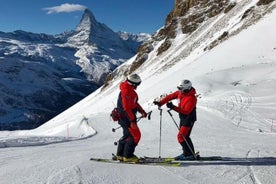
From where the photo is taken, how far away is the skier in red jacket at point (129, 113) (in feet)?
36.0

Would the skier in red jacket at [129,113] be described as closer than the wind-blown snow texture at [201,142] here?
No

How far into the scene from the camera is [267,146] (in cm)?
1473

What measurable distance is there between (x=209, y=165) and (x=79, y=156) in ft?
12.0

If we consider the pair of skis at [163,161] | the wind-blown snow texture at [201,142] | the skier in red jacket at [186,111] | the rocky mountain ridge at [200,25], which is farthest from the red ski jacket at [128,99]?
the rocky mountain ridge at [200,25]

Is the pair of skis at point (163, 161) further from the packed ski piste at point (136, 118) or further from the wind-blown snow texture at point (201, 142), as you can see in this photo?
the wind-blown snow texture at point (201, 142)

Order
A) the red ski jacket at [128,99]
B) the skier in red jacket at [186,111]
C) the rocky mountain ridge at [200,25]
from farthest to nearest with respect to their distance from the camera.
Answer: the rocky mountain ridge at [200,25] → the skier in red jacket at [186,111] → the red ski jacket at [128,99]

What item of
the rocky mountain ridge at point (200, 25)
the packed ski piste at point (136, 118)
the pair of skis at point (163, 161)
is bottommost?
the pair of skis at point (163, 161)

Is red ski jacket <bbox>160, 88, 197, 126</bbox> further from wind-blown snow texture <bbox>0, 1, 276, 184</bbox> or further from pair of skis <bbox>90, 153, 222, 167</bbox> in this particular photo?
wind-blown snow texture <bbox>0, 1, 276, 184</bbox>

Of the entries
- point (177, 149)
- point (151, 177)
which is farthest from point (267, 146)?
point (151, 177)

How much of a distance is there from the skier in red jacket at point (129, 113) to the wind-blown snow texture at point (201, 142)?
2.14 ft

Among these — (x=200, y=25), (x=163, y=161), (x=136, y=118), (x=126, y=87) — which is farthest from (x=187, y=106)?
(x=200, y=25)

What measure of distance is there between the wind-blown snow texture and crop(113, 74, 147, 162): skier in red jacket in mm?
653

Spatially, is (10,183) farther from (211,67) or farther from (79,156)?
(211,67)

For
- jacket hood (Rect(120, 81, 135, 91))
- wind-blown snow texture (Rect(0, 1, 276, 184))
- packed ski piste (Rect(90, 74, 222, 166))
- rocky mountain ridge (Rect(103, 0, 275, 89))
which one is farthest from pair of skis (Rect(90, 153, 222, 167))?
rocky mountain ridge (Rect(103, 0, 275, 89))
